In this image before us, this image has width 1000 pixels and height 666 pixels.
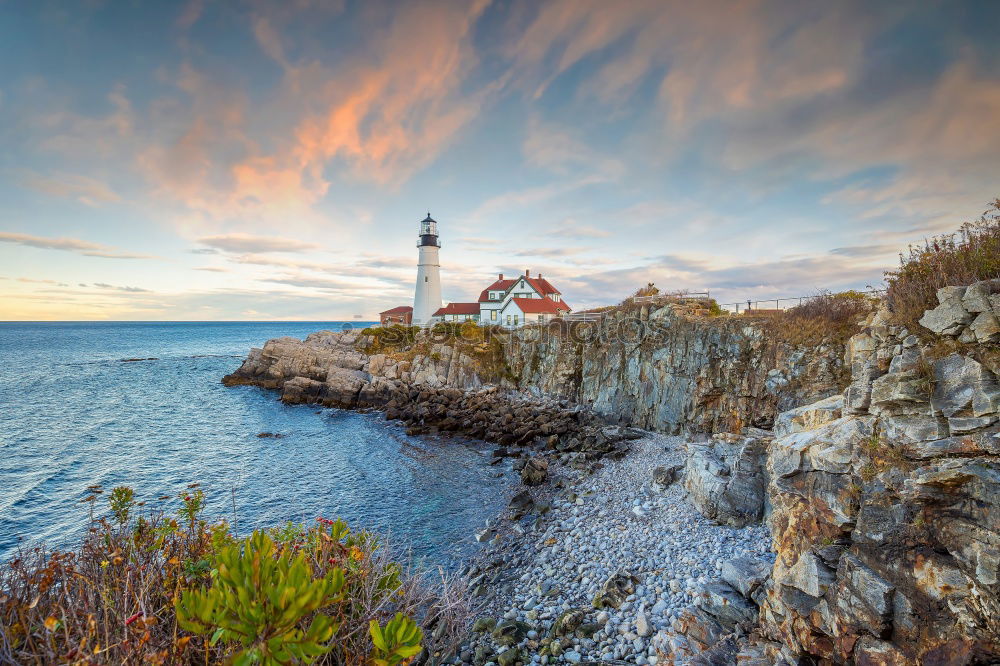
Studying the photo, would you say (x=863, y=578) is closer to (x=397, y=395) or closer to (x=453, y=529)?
(x=453, y=529)

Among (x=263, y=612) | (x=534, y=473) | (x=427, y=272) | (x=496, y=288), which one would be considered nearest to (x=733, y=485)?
(x=534, y=473)

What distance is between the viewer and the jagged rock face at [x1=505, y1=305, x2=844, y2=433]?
19734 millimetres

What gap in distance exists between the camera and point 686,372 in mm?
25031

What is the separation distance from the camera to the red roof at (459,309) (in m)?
60.8

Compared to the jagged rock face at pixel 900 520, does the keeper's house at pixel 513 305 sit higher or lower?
higher

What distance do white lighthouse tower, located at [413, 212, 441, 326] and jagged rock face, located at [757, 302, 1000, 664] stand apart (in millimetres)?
54710

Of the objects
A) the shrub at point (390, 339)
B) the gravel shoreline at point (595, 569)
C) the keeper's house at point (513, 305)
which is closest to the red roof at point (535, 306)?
the keeper's house at point (513, 305)

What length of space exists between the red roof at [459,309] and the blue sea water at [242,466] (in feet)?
84.2

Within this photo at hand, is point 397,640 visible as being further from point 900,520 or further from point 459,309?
point 459,309

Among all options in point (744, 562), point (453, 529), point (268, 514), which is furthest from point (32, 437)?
point (744, 562)

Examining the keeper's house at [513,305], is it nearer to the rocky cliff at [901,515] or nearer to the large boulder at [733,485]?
the large boulder at [733,485]

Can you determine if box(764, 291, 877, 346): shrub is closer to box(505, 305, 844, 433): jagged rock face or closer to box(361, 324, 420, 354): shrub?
box(505, 305, 844, 433): jagged rock face

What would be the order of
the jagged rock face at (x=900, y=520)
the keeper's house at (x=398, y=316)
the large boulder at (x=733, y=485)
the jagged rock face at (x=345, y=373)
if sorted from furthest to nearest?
the keeper's house at (x=398, y=316), the jagged rock face at (x=345, y=373), the large boulder at (x=733, y=485), the jagged rock face at (x=900, y=520)

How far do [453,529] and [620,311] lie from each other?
861 inches
